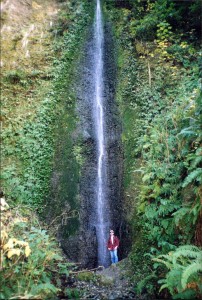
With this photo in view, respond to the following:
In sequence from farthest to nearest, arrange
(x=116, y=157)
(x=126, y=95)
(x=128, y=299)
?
(x=126, y=95)
(x=116, y=157)
(x=128, y=299)

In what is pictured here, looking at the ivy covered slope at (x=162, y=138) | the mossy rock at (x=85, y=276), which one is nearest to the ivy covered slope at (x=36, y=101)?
the mossy rock at (x=85, y=276)

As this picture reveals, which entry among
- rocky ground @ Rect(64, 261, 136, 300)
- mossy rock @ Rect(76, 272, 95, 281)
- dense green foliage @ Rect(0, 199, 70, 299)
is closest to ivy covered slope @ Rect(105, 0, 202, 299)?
rocky ground @ Rect(64, 261, 136, 300)

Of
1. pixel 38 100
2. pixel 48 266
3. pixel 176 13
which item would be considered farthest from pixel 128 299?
pixel 176 13

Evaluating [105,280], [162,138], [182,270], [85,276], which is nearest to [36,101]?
[162,138]

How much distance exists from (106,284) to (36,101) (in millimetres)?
7309

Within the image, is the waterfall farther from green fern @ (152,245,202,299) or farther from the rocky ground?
green fern @ (152,245,202,299)

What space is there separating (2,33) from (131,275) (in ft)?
37.4

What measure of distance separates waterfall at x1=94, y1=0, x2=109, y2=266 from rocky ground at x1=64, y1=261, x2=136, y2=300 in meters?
2.02

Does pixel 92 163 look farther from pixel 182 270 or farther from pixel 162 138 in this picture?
pixel 182 270

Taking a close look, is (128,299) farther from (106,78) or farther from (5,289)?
(106,78)

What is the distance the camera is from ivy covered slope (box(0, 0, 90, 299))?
835 cm

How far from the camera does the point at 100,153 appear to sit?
10602 mm

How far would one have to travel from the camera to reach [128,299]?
20.0ft

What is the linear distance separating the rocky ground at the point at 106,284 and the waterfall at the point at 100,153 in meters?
2.02
